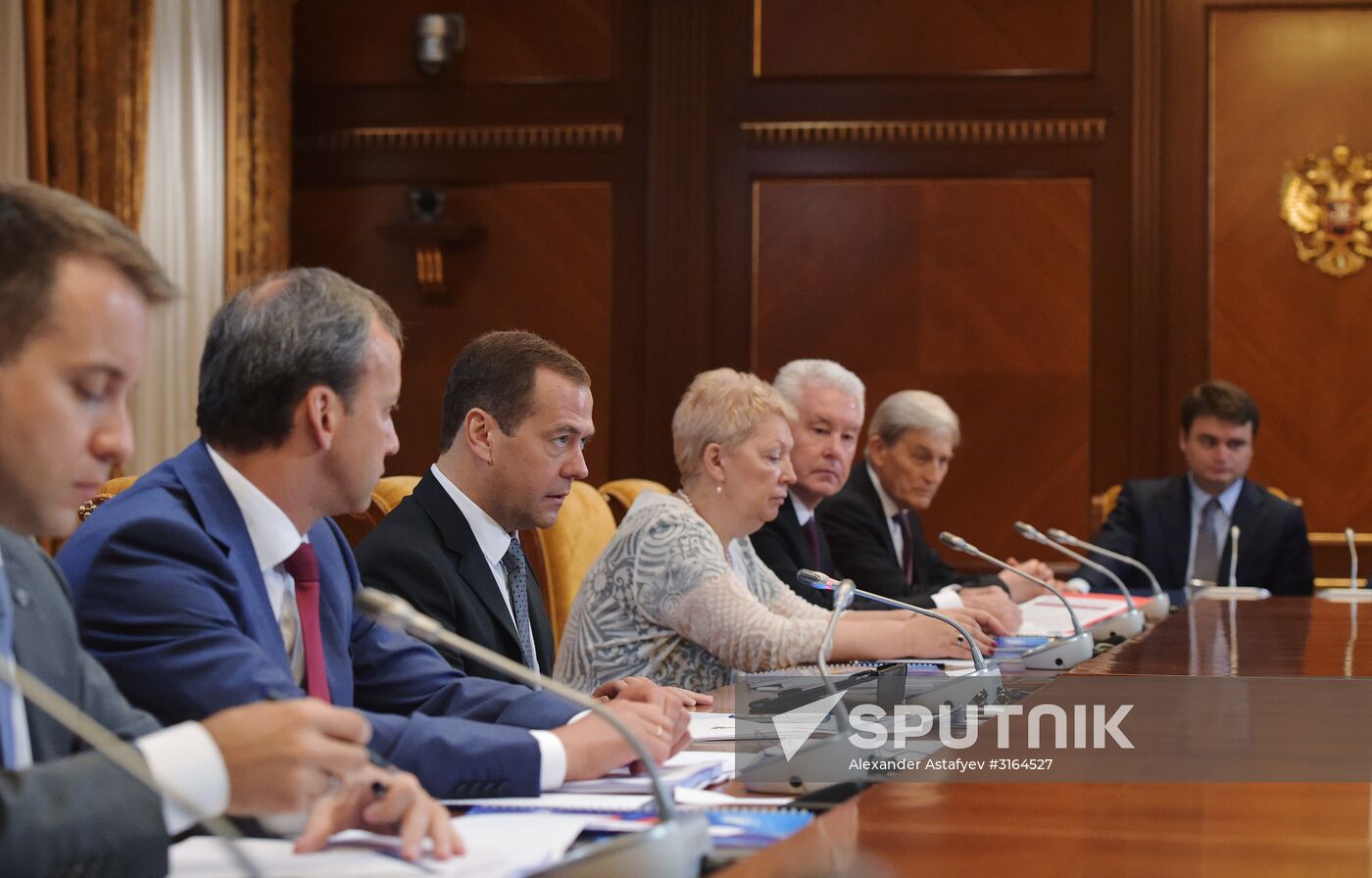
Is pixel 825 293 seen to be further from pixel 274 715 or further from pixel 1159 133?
pixel 274 715

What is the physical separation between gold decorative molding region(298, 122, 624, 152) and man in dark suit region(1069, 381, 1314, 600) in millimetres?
2697

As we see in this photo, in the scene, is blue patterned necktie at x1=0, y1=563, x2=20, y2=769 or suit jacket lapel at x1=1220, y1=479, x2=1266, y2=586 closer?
blue patterned necktie at x1=0, y1=563, x2=20, y2=769

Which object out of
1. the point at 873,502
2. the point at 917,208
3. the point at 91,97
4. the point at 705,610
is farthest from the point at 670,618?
the point at 917,208

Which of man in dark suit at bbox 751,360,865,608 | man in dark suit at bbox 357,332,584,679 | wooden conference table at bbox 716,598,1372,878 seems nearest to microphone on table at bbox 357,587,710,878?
wooden conference table at bbox 716,598,1372,878

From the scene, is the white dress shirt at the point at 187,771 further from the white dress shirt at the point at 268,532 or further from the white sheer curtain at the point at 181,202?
the white sheer curtain at the point at 181,202

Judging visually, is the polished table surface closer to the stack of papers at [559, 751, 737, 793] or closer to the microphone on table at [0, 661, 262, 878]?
the stack of papers at [559, 751, 737, 793]

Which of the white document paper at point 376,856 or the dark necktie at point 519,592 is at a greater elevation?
the dark necktie at point 519,592

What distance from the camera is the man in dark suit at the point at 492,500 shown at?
8.06 ft

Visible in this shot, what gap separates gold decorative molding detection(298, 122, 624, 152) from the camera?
6.87 m

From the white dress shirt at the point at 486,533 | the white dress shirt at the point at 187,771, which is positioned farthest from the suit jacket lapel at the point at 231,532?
the white dress shirt at the point at 486,533

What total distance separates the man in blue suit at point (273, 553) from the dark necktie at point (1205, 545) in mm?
4061

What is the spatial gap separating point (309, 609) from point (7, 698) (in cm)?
55

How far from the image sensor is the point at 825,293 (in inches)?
269

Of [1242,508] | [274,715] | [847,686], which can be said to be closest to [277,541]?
[274,715]
